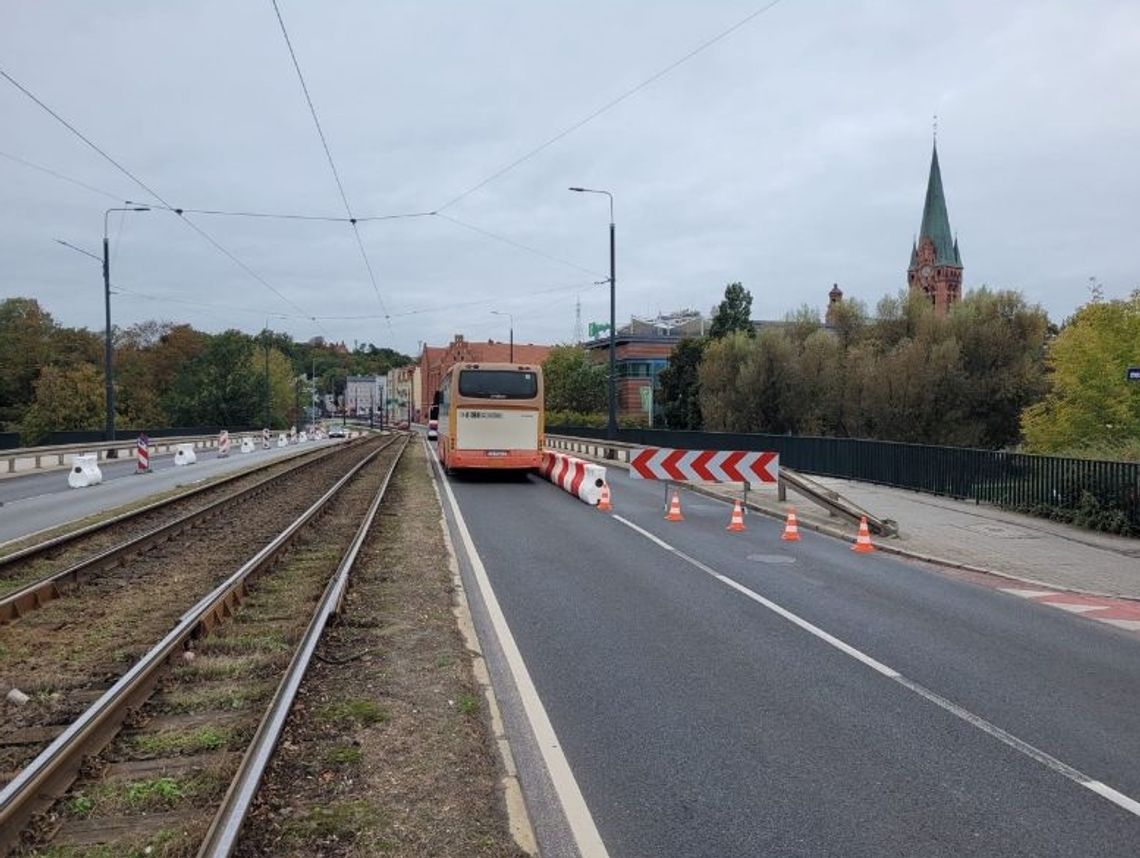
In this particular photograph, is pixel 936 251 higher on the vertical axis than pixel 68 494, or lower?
higher

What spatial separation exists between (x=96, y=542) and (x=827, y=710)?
36.8ft

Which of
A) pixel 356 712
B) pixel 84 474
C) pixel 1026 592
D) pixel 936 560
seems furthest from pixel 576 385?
→ pixel 356 712

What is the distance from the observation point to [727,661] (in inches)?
Answer: 277

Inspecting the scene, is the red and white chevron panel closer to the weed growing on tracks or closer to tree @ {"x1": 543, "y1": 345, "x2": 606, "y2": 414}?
the weed growing on tracks

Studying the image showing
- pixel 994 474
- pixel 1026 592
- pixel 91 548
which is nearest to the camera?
pixel 1026 592

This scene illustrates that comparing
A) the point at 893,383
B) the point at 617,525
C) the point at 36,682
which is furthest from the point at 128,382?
the point at 36,682

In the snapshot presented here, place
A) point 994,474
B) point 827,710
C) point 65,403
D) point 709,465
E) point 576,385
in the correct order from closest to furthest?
point 827,710 → point 994,474 → point 709,465 → point 65,403 → point 576,385

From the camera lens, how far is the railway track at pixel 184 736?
4000 mm

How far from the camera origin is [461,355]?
415 ft

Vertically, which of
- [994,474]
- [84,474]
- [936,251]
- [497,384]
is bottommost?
[84,474]

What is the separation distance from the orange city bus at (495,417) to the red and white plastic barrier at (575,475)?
3.00 feet

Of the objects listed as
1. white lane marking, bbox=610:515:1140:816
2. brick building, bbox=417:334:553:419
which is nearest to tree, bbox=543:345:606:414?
brick building, bbox=417:334:553:419

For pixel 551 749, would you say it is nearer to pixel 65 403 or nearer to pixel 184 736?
pixel 184 736

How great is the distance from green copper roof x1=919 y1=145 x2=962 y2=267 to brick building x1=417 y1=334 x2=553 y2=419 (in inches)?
1838
